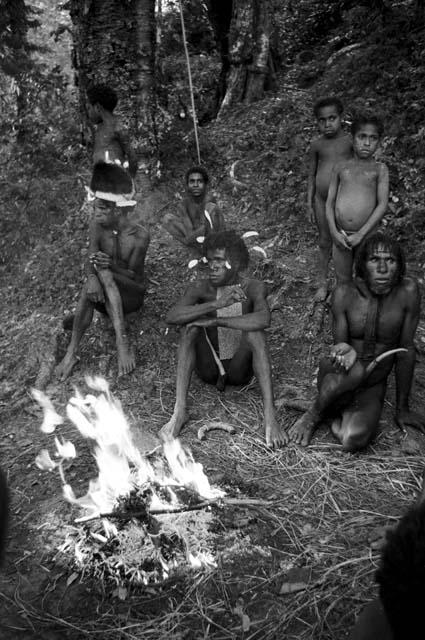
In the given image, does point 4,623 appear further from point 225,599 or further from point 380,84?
point 380,84

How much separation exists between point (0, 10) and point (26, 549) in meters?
6.82

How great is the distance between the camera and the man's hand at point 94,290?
15.7 feet

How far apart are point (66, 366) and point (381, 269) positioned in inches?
110

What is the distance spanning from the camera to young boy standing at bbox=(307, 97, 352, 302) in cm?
510

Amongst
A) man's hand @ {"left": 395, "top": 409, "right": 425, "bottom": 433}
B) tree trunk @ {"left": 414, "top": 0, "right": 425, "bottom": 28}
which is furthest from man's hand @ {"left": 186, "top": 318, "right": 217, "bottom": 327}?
tree trunk @ {"left": 414, "top": 0, "right": 425, "bottom": 28}

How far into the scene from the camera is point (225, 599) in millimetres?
2619

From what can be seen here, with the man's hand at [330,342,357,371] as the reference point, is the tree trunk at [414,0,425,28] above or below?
above

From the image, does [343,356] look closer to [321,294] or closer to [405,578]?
[321,294]

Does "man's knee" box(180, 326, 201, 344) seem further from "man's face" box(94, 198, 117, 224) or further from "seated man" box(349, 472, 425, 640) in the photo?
"seated man" box(349, 472, 425, 640)

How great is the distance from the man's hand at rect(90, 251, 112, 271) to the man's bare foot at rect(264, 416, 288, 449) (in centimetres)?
189

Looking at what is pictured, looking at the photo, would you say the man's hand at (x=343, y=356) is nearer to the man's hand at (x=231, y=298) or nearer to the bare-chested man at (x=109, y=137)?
the man's hand at (x=231, y=298)

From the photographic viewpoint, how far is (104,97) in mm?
6180

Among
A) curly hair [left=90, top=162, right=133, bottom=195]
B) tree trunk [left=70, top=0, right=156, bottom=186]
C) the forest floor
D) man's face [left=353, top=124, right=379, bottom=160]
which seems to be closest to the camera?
the forest floor

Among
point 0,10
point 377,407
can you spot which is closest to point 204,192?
point 377,407
